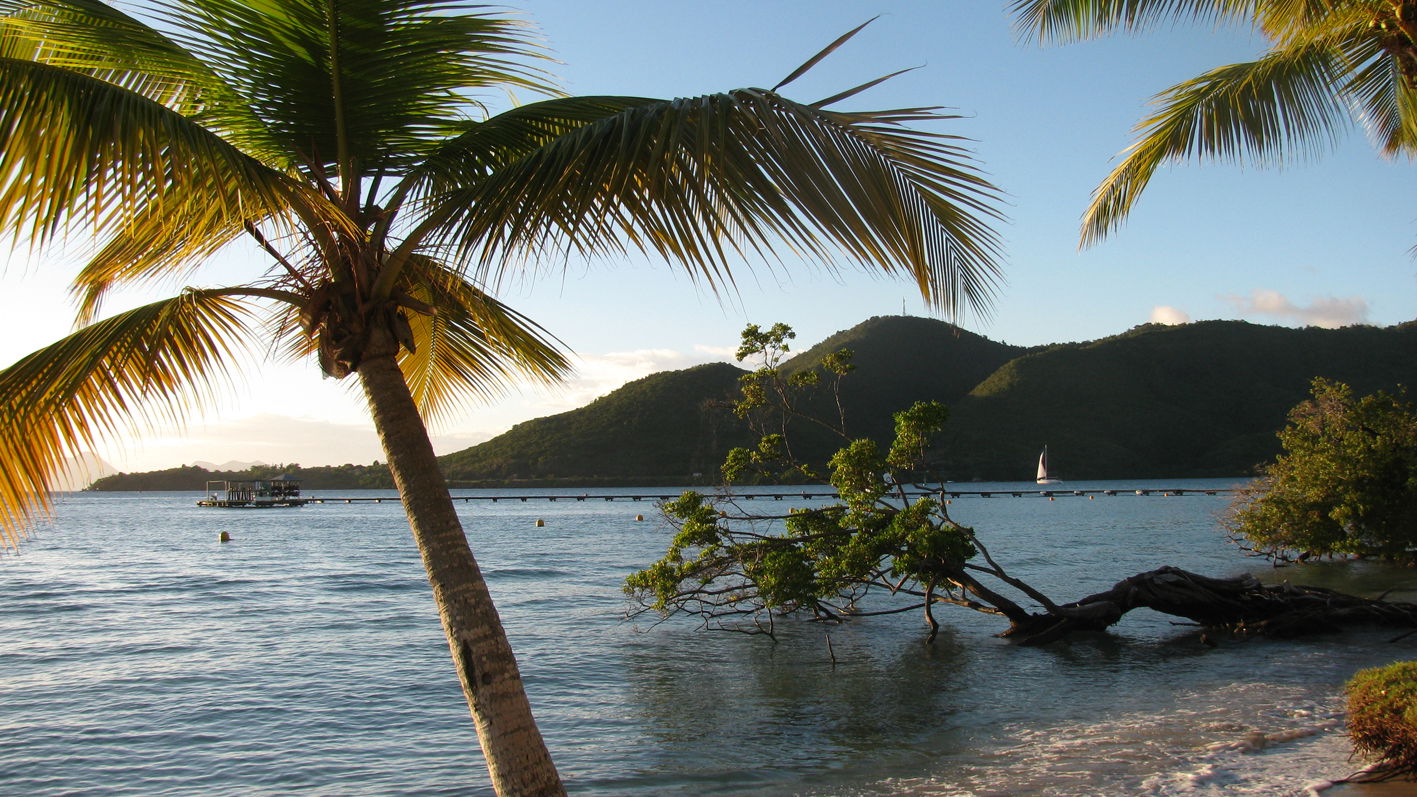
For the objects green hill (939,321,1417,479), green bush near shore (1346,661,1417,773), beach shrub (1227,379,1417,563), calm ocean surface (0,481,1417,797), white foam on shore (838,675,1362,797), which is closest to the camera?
green bush near shore (1346,661,1417,773)

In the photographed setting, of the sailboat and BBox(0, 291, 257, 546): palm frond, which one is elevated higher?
BBox(0, 291, 257, 546): palm frond

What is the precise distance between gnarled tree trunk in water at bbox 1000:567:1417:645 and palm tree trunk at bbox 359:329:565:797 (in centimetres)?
1562

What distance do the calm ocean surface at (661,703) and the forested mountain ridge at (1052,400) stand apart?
218ft

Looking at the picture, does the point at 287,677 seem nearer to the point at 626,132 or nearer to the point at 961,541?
the point at 961,541

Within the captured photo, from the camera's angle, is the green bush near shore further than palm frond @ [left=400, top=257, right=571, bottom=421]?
Yes

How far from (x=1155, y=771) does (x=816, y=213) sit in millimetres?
9511

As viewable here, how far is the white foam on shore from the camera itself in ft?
30.1

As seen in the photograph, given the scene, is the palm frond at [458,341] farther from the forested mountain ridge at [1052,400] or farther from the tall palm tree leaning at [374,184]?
the forested mountain ridge at [1052,400]

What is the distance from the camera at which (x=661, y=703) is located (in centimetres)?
1466

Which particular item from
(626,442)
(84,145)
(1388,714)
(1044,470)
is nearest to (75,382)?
(84,145)

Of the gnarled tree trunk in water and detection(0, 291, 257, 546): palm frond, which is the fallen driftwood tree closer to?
the gnarled tree trunk in water

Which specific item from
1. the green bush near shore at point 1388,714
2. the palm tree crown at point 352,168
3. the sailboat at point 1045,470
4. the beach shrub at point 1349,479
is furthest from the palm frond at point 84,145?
the sailboat at point 1045,470

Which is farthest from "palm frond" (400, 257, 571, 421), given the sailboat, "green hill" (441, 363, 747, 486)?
the sailboat

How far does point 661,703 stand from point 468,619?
12.3m
